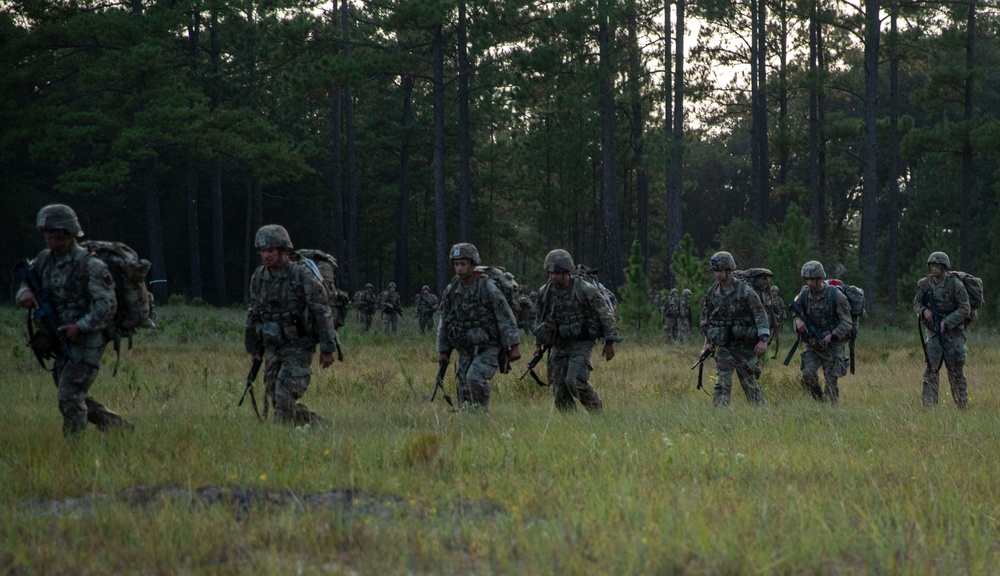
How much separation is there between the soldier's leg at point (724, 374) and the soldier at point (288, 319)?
Result: 4299 mm

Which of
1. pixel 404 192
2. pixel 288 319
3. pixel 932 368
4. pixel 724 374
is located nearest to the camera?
pixel 288 319

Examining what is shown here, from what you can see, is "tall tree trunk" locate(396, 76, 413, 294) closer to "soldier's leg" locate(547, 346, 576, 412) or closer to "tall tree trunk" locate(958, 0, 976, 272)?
"tall tree trunk" locate(958, 0, 976, 272)

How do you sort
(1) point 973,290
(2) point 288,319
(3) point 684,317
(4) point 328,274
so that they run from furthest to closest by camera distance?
(3) point 684,317, (1) point 973,290, (4) point 328,274, (2) point 288,319

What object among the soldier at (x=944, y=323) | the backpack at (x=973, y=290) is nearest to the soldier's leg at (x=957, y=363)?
the soldier at (x=944, y=323)

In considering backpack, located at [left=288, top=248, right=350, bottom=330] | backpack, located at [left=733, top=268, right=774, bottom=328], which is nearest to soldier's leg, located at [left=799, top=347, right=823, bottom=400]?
backpack, located at [left=733, top=268, right=774, bottom=328]

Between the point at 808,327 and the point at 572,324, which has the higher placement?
the point at 572,324

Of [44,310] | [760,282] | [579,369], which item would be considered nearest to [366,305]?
[760,282]

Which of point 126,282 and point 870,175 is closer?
point 126,282

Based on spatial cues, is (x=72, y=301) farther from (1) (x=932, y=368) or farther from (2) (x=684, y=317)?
(2) (x=684, y=317)

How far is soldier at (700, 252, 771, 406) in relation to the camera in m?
10.5

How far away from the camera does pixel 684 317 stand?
952 inches

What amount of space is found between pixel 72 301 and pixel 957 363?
914 cm

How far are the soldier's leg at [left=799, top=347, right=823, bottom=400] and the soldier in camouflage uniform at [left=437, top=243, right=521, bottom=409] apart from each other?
3.96m

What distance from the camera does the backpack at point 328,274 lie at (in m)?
Answer: 8.43
